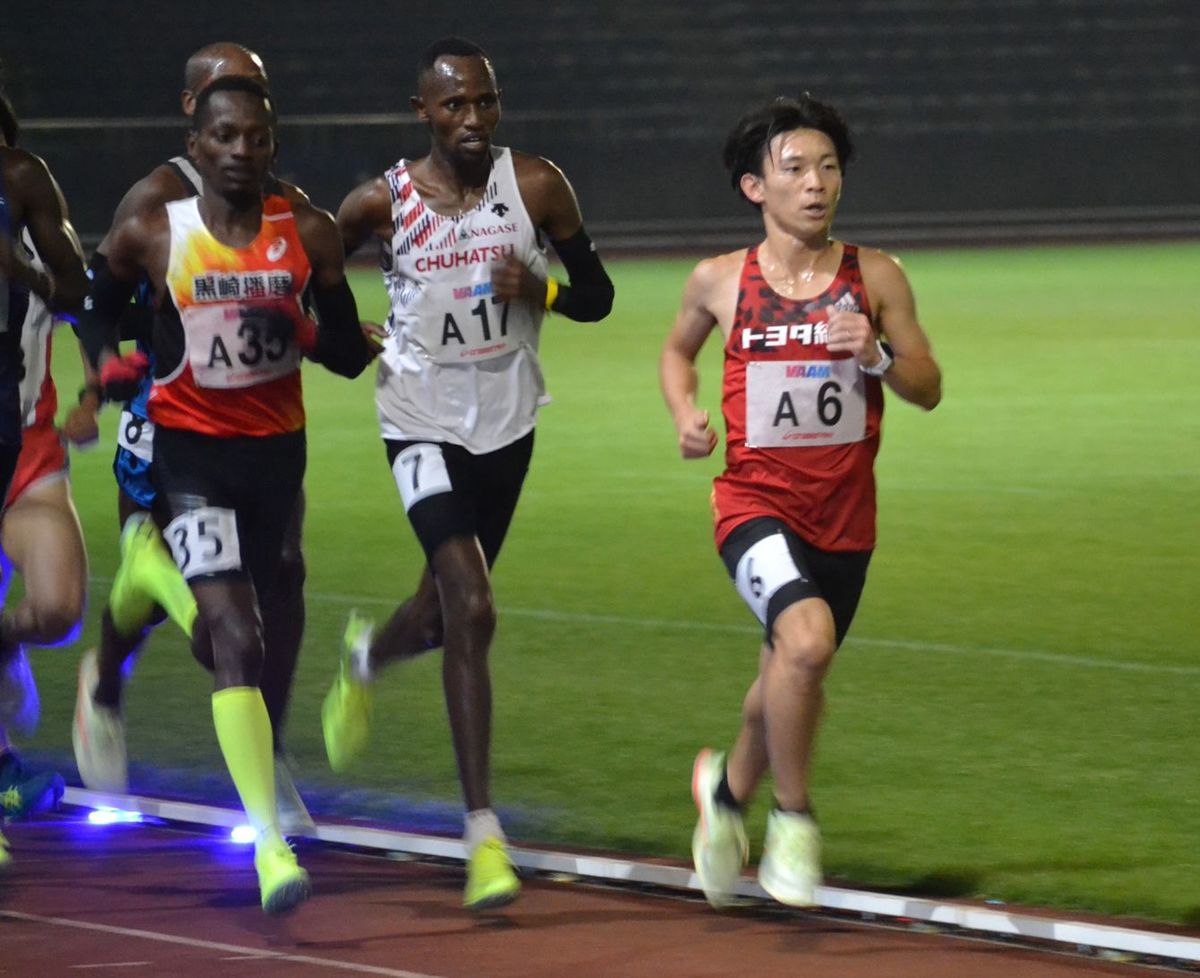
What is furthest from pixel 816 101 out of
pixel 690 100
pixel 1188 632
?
A: pixel 690 100

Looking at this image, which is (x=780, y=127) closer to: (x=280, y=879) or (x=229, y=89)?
(x=229, y=89)

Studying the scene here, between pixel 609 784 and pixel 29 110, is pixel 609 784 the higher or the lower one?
the lower one

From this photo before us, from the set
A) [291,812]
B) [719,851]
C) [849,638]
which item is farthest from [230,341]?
[849,638]

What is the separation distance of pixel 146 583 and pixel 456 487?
0.87m

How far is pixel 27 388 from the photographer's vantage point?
5.54 metres

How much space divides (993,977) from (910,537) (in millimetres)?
5961

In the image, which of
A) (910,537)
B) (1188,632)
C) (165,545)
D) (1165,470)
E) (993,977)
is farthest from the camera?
(1165,470)

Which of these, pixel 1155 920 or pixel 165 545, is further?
pixel 165 545

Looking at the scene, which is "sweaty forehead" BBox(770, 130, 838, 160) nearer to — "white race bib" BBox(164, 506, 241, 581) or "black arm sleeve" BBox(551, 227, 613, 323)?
"black arm sleeve" BBox(551, 227, 613, 323)

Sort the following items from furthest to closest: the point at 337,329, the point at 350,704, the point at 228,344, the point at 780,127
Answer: the point at 350,704 → the point at 337,329 → the point at 228,344 → the point at 780,127

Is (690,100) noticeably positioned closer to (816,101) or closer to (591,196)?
(591,196)

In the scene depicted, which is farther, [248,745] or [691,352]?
[691,352]

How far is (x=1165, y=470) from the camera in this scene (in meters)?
11.9

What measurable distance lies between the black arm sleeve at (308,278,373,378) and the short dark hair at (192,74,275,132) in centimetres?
43
